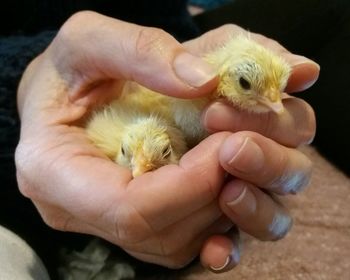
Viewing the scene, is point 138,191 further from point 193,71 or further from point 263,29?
point 263,29

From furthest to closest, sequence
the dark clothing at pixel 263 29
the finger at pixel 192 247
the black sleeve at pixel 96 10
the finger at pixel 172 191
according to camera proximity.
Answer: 1. the black sleeve at pixel 96 10
2. the dark clothing at pixel 263 29
3. the finger at pixel 192 247
4. the finger at pixel 172 191

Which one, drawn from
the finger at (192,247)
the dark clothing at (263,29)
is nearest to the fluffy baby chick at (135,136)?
the finger at (192,247)

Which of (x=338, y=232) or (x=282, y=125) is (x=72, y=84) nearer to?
(x=282, y=125)

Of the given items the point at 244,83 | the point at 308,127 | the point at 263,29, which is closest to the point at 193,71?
the point at 244,83

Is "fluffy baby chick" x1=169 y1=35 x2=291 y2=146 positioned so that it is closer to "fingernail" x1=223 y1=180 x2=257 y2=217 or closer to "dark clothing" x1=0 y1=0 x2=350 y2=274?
"fingernail" x1=223 y1=180 x2=257 y2=217

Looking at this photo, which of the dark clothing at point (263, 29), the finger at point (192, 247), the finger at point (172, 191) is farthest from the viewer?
the dark clothing at point (263, 29)

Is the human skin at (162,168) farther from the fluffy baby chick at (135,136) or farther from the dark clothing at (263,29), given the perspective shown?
the dark clothing at (263,29)
